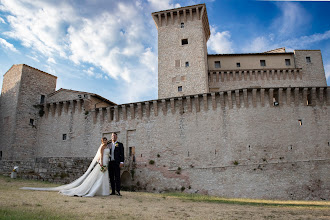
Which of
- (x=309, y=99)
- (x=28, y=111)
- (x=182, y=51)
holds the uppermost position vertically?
(x=182, y=51)

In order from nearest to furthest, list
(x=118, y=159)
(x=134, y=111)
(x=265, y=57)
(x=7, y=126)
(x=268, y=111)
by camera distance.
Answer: (x=118, y=159), (x=268, y=111), (x=134, y=111), (x=7, y=126), (x=265, y=57)

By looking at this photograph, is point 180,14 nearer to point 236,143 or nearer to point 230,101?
point 230,101

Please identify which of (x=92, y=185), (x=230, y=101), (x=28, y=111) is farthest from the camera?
(x=28, y=111)

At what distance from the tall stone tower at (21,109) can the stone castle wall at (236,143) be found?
10.1 meters

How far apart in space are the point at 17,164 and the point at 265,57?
27664 millimetres

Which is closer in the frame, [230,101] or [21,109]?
[230,101]

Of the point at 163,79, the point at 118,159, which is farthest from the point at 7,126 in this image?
the point at 118,159

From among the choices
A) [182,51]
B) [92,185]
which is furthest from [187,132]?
[92,185]

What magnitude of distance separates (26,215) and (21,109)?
23.8m

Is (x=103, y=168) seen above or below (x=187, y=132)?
below

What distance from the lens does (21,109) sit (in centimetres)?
2706

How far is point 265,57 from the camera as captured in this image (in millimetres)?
32562

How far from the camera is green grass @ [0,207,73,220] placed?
5.79m

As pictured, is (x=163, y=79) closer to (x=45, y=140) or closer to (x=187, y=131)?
(x=187, y=131)
